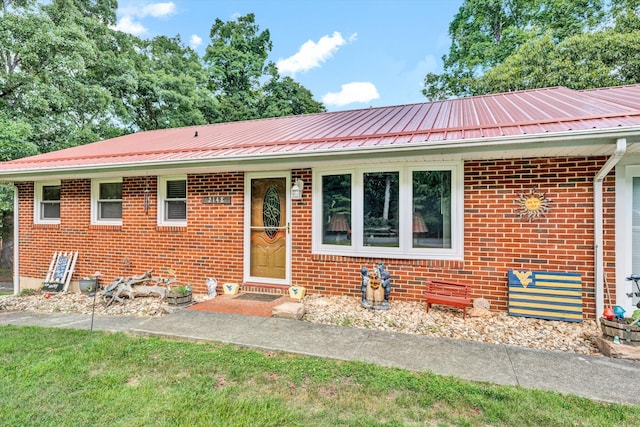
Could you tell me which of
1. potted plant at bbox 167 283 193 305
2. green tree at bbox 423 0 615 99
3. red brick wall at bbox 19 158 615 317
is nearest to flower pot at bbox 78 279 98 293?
red brick wall at bbox 19 158 615 317

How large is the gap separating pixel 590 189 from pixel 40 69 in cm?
1559

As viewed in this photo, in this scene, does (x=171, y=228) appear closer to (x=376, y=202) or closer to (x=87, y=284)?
(x=87, y=284)

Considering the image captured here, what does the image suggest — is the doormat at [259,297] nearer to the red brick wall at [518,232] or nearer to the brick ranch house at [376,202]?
the brick ranch house at [376,202]

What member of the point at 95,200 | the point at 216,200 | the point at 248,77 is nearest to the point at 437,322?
the point at 216,200

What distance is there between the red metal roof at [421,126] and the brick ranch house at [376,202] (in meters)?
Result: 0.04

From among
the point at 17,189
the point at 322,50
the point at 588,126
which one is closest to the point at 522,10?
the point at 322,50

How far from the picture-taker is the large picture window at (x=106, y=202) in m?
7.12

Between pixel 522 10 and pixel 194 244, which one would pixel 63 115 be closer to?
pixel 194 244

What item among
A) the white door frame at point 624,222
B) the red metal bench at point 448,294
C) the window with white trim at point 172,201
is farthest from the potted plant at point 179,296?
the white door frame at point 624,222

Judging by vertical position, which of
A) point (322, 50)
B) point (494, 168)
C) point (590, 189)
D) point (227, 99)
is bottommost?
point (590, 189)

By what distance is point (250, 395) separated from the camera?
8.71 ft

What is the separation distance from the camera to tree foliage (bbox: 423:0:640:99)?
1141 centimetres

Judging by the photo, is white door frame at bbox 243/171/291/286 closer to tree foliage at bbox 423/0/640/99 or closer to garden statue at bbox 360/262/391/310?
garden statue at bbox 360/262/391/310

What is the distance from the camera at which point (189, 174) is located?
6.49 metres
